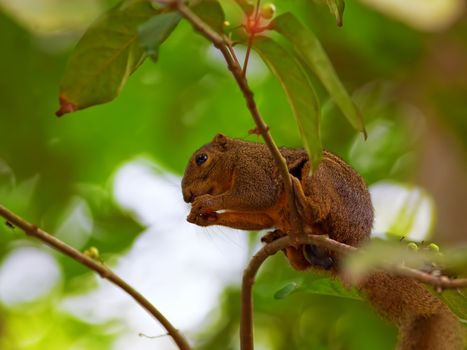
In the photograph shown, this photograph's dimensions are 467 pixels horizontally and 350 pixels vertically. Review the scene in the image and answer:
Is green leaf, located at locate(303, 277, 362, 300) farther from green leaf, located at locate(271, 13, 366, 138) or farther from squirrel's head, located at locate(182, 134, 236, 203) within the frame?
green leaf, located at locate(271, 13, 366, 138)

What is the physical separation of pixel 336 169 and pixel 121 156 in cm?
259

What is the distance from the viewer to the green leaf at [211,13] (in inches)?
89.7

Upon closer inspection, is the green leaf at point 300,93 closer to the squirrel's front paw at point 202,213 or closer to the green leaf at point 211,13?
the green leaf at point 211,13

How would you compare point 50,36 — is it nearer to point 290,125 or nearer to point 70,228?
point 70,228

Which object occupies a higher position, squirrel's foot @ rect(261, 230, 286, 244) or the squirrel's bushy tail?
squirrel's foot @ rect(261, 230, 286, 244)

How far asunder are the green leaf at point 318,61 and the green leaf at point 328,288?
3.14ft

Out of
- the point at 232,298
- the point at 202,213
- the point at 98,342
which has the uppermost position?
the point at 202,213

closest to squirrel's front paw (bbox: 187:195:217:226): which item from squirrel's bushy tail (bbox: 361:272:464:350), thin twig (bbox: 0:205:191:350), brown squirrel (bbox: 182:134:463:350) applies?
brown squirrel (bbox: 182:134:463:350)

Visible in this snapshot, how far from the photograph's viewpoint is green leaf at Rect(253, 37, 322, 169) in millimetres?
2391

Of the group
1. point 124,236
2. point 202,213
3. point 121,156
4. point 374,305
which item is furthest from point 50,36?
point 374,305

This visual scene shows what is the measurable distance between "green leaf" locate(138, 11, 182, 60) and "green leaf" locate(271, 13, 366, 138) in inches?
11.1

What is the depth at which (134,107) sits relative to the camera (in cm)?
589

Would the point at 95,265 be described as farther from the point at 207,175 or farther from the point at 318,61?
the point at 207,175

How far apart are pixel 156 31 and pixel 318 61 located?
Answer: 387mm
